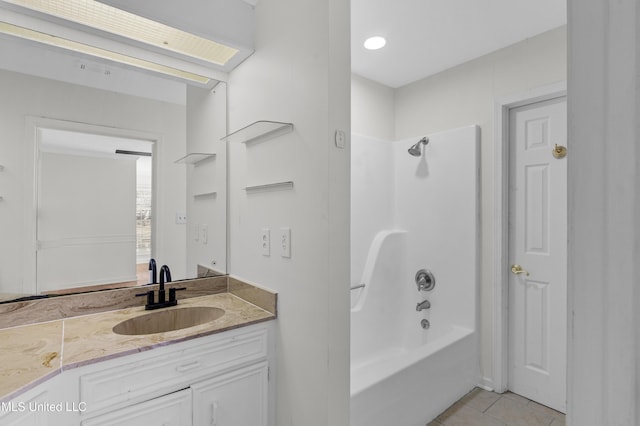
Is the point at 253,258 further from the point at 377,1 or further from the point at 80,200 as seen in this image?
the point at 377,1

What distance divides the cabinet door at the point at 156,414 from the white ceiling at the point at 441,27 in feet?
7.02

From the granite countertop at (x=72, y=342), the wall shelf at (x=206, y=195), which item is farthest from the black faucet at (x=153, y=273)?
the wall shelf at (x=206, y=195)

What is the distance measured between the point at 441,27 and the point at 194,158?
173cm

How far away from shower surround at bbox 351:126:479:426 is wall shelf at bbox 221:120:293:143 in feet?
3.48

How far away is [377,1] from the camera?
1.86 m

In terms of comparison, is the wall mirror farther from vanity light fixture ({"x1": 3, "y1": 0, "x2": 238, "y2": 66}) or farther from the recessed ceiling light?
the recessed ceiling light

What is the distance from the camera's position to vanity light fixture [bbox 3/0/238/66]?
1.44 meters

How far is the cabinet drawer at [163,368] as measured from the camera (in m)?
1.15

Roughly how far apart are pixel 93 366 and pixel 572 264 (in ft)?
4.55

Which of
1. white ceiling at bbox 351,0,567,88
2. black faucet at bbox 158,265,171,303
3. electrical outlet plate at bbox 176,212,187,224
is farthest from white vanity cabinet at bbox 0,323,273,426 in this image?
white ceiling at bbox 351,0,567,88

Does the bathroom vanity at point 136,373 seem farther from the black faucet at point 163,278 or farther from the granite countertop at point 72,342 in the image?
the black faucet at point 163,278

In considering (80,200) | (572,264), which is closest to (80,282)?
(80,200)

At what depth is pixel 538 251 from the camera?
7.36 ft

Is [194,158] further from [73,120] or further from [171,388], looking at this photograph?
[171,388]
